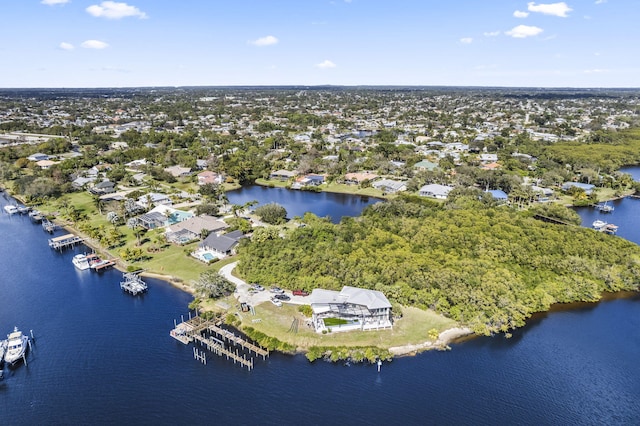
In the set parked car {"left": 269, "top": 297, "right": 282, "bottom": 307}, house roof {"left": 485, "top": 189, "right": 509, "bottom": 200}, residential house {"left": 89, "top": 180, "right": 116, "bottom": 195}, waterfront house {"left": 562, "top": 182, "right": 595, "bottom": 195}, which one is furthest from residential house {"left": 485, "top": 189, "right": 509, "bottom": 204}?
residential house {"left": 89, "top": 180, "right": 116, "bottom": 195}

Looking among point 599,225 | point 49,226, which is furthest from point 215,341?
point 599,225

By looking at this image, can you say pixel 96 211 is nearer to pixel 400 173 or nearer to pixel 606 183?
pixel 400 173

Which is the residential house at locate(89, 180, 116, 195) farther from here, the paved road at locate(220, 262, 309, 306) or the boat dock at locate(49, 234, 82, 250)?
the paved road at locate(220, 262, 309, 306)

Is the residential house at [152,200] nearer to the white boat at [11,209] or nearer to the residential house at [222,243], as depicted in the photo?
the residential house at [222,243]

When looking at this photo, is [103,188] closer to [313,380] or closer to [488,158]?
[313,380]

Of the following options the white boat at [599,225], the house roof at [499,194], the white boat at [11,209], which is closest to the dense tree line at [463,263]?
the white boat at [599,225]
